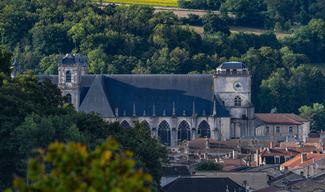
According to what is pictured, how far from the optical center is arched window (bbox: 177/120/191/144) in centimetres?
11538

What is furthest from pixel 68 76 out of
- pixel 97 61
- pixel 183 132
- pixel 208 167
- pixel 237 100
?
pixel 208 167

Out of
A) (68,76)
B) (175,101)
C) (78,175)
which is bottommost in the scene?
(78,175)

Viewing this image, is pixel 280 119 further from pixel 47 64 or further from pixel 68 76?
pixel 47 64

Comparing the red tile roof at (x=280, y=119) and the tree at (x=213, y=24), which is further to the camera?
the tree at (x=213, y=24)

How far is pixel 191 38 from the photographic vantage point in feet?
545

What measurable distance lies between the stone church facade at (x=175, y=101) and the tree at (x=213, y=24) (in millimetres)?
61263

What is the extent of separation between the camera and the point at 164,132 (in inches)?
4552

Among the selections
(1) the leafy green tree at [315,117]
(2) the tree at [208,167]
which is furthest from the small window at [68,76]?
(1) the leafy green tree at [315,117]

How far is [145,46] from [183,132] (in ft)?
161

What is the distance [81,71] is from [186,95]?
13303 millimetres

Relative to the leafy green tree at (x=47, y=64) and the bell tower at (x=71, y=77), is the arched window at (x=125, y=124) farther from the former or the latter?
the leafy green tree at (x=47, y=64)

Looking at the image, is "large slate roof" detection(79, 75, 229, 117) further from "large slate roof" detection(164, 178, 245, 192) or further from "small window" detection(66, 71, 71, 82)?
"large slate roof" detection(164, 178, 245, 192)

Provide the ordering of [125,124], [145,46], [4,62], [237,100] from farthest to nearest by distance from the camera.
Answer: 1. [145,46]
2. [237,100]
3. [125,124]
4. [4,62]

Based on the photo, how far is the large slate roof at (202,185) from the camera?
2635 inches
